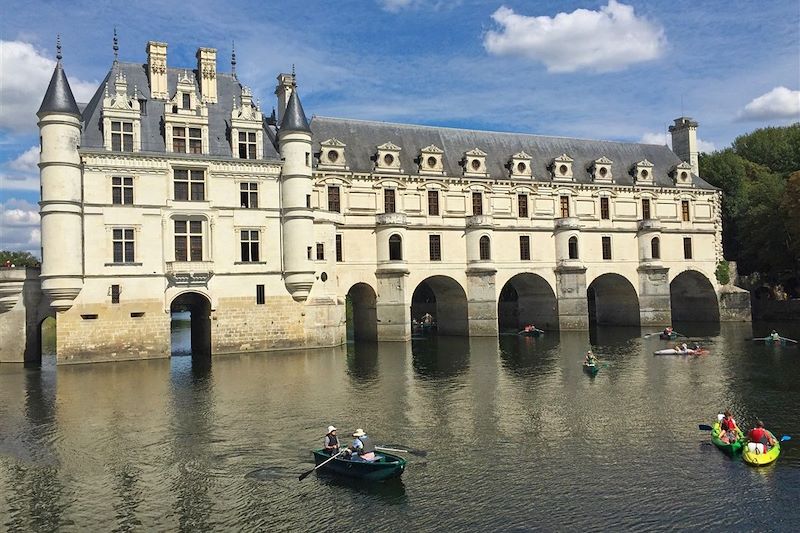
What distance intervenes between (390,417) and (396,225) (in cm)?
2546

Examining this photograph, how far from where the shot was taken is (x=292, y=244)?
43.1m

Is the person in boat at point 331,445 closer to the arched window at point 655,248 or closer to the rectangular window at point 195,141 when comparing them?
the rectangular window at point 195,141

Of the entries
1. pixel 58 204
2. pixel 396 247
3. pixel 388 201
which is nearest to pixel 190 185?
pixel 58 204

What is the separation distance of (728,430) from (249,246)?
30.8 meters

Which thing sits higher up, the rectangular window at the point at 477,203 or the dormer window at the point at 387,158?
the dormer window at the point at 387,158

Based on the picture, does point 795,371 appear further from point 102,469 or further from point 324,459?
point 102,469

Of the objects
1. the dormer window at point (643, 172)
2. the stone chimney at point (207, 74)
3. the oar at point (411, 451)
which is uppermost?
the stone chimney at point (207, 74)

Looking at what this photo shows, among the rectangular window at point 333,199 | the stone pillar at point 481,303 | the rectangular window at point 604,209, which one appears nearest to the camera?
the rectangular window at point 333,199

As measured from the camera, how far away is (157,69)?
43.4 m

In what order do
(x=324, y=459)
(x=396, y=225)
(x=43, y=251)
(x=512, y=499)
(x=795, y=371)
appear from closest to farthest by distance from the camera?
1. (x=512, y=499)
2. (x=324, y=459)
3. (x=795, y=371)
4. (x=43, y=251)
5. (x=396, y=225)

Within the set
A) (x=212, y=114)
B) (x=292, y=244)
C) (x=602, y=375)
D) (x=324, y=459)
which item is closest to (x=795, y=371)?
(x=602, y=375)

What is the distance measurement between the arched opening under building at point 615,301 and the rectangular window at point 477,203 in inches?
516

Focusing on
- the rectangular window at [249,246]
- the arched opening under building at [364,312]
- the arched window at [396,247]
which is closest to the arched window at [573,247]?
the arched window at [396,247]

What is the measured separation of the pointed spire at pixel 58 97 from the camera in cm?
3812
